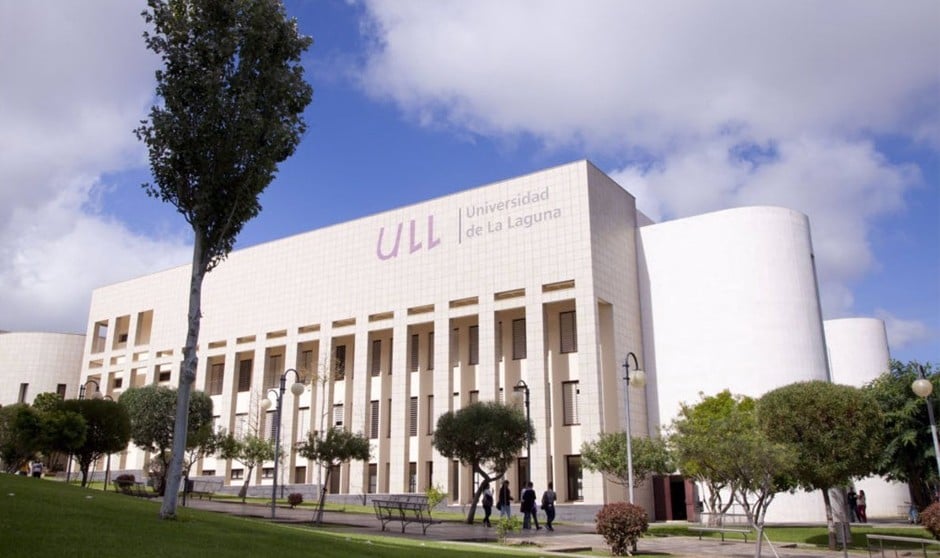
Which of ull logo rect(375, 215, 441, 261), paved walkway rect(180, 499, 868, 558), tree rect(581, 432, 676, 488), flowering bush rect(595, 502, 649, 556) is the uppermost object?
ull logo rect(375, 215, 441, 261)

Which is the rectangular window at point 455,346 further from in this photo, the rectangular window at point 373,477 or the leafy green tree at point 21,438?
the leafy green tree at point 21,438

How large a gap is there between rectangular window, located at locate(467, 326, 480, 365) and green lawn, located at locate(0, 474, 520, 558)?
29.5 meters

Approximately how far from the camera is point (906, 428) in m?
31.4

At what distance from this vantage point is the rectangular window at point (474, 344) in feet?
156

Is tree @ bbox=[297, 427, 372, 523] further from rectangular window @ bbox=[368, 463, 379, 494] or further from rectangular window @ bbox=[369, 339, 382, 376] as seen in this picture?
rectangular window @ bbox=[369, 339, 382, 376]

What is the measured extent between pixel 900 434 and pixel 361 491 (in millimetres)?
30781

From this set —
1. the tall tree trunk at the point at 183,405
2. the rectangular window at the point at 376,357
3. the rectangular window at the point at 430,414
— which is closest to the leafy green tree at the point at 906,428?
the rectangular window at the point at 430,414

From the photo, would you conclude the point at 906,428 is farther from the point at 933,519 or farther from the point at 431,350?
the point at 431,350

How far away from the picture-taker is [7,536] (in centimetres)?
1116

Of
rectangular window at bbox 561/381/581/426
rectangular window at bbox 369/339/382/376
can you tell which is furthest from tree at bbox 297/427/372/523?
rectangular window at bbox 369/339/382/376

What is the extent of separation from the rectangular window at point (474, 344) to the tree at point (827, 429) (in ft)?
80.9

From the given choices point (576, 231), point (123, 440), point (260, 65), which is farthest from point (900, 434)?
point (123, 440)

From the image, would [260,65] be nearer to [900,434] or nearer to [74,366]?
[900,434]

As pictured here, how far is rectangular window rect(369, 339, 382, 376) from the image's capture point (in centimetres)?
5197
